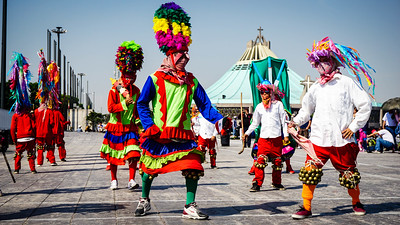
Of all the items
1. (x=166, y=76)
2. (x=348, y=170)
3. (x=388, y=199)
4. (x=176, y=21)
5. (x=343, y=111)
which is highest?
(x=176, y=21)

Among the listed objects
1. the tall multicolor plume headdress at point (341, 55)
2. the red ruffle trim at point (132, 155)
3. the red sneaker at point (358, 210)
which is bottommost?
the red sneaker at point (358, 210)

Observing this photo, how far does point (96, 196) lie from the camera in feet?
25.7

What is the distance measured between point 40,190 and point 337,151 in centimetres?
516

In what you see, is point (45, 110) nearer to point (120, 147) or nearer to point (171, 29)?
point (120, 147)

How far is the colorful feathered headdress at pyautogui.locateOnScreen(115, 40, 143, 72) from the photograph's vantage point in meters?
8.78

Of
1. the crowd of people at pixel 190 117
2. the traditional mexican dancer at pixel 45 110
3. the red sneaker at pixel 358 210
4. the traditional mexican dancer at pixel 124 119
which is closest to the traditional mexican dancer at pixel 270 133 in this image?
the traditional mexican dancer at pixel 124 119

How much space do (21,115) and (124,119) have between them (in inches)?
176

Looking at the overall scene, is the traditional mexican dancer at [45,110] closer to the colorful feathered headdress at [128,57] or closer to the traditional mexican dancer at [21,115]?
the traditional mexican dancer at [21,115]

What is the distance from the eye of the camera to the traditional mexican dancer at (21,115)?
11883mm

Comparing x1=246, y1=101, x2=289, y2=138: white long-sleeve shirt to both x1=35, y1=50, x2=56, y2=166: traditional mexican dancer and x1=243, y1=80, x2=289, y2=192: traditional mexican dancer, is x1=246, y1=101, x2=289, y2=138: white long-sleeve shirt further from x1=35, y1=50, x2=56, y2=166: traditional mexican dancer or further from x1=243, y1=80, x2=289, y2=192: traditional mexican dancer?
x1=35, y1=50, x2=56, y2=166: traditional mexican dancer

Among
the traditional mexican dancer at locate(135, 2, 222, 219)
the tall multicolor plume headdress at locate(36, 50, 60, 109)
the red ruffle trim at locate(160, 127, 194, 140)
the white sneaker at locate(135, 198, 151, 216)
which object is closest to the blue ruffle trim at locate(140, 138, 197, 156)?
the traditional mexican dancer at locate(135, 2, 222, 219)

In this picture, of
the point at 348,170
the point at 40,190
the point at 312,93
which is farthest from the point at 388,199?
the point at 40,190

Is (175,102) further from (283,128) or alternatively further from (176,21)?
(283,128)

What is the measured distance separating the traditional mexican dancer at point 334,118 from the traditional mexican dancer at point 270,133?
2383mm
